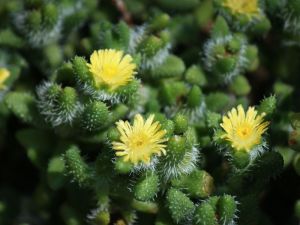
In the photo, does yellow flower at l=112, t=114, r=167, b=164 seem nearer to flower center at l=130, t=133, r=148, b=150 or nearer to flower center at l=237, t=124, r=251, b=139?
flower center at l=130, t=133, r=148, b=150

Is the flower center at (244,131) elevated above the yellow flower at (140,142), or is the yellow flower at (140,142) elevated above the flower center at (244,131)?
the flower center at (244,131)

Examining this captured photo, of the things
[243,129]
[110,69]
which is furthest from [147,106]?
[243,129]

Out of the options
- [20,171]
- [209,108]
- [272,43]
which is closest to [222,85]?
[209,108]

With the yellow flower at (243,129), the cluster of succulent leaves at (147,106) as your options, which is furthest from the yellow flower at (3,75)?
the yellow flower at (243,129)

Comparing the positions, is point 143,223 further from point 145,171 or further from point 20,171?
point 20,171

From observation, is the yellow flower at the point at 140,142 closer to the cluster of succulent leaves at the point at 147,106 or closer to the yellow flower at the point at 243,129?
the cluster of succulent leaves at the point at 147,106

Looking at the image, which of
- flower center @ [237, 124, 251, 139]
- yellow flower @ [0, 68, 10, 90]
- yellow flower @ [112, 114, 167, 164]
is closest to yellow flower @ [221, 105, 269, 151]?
flower center @ [237, 124, 251, 139]
